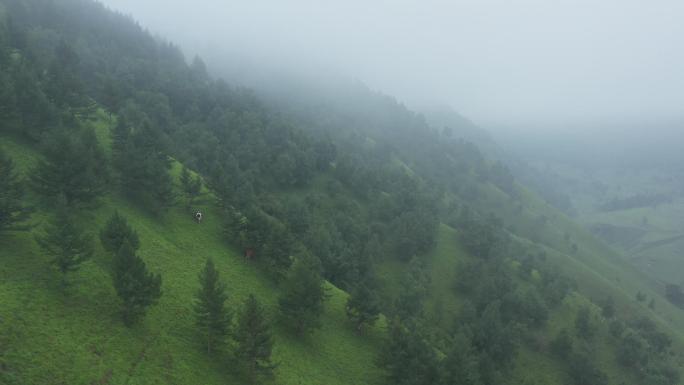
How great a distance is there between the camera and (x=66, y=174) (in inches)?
2216

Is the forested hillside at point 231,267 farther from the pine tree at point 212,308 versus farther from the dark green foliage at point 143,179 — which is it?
the dark green foliage at point 143,179

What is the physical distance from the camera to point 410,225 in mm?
117000

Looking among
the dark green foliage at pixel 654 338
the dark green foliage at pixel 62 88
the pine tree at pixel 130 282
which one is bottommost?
the dark green foliage at pixel 654 338

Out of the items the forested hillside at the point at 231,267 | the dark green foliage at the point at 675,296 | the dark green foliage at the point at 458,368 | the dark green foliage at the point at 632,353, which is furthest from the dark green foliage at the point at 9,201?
the dark green foliage at the point at 675,296

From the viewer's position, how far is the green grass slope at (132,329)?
36844mm

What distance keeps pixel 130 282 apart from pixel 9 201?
17623mm

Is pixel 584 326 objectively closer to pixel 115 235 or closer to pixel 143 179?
pixel 115 235

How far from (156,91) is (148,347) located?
12215 cm

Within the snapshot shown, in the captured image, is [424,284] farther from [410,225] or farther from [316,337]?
[316,337]

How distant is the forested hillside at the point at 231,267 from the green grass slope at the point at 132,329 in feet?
0.72

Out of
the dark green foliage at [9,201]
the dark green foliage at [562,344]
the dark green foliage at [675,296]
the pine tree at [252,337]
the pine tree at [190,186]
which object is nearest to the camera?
the pine tree at [252,337]

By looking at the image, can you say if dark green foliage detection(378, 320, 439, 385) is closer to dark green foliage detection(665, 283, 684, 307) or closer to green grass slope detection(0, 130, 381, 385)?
green grass slope detection(0, 130, 381, 385)

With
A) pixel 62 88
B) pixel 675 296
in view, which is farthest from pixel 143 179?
pixel 675 296

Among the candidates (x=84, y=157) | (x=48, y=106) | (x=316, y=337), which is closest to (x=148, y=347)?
(x=316, y=337)
